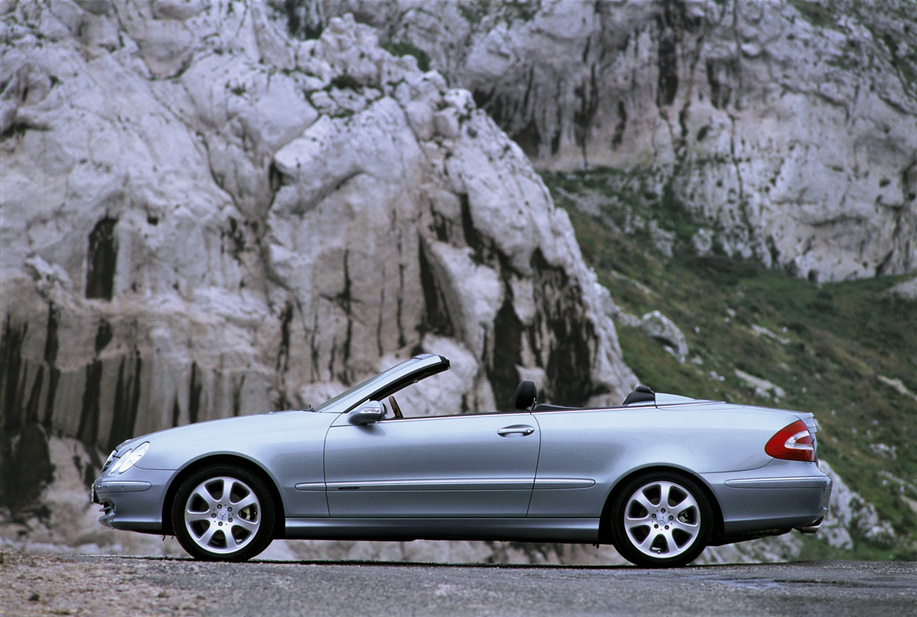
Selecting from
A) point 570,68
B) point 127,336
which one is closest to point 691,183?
point 570,68

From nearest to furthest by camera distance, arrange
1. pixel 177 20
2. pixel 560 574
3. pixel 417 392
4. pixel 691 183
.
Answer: pixel 560 574
pixel 417 392
pixel 177 20
pixel 691 183

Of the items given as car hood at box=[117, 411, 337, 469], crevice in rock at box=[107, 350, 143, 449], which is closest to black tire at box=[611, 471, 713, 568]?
car hood at box=[117, 411, 337, 469]

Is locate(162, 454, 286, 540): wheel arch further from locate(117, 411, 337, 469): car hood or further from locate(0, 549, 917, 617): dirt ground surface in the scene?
locate(0, 549, 917, 617): dirt ground surface

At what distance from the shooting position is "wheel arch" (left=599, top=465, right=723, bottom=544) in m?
5.92

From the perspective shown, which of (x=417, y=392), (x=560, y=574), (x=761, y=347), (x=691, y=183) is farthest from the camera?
(x=691, y=183)

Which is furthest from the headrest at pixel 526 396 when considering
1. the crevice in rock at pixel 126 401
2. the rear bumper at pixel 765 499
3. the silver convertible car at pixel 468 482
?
the crevice in rock at pixel 126 401

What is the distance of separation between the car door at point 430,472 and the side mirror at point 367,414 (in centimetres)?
8

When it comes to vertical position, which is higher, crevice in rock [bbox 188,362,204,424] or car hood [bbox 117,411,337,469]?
crevice in rock [bbox 188,362,204,424]

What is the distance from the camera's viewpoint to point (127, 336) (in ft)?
52.7

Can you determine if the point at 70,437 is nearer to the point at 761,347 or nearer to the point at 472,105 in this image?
the point at 472,105

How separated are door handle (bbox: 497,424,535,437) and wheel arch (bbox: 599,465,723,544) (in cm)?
65

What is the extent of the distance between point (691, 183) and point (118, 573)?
4389cm

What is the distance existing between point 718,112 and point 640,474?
44.2m

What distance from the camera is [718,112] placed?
154 ft
